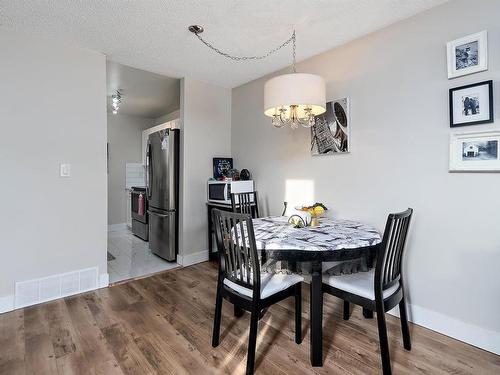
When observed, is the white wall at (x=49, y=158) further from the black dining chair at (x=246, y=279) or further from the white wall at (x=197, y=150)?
the black dining chair at (x=246, y=279)

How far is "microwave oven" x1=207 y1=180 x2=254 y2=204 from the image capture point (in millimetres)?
3227

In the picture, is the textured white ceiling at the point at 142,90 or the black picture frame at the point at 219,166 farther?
the black picture frame at the point at 219,166

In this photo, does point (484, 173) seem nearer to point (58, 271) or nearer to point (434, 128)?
point (434, 128)

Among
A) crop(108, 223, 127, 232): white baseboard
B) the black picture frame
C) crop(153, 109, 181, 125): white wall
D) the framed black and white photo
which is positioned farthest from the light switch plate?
crop(108, 223, 127, 232): white baseboard

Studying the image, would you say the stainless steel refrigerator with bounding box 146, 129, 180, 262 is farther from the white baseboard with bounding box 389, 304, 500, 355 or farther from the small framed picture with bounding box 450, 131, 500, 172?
the small framed picture with bounding box 450, 131, 500, 172

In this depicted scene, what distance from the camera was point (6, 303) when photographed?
226cm

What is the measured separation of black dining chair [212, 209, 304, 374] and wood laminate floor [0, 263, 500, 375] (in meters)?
0.17

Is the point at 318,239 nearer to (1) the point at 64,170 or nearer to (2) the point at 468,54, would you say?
(2) the point at 468,54

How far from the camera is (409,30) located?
212cm

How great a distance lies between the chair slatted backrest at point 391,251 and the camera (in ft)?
4.85

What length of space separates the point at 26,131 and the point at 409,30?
10.6ft

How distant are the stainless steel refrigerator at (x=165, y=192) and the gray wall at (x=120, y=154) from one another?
1952 millimetres

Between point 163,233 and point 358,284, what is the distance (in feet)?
8.67

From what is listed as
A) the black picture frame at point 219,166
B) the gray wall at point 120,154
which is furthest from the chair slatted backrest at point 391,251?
the gray wall at point 120,154
